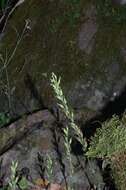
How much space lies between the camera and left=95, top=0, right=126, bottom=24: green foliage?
176 inches

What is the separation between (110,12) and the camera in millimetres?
4516

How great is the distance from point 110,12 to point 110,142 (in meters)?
2.48

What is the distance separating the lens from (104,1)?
14.9 feet

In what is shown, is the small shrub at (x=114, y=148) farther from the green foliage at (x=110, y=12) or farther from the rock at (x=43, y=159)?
the green foliage at (x=110, y=12)

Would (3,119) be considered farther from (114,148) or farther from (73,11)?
(114,148)

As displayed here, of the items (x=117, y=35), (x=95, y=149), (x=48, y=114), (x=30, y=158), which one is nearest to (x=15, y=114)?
(x=48, y=114)


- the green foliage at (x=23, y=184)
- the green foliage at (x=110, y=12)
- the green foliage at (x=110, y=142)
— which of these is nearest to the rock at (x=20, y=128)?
the green foliage at (x=23, y=184)

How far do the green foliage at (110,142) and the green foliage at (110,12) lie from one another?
88.6 inches

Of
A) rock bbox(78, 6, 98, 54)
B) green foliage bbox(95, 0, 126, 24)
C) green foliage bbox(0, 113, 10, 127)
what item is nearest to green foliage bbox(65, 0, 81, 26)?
rock bbox(78, 6, 98, 54)

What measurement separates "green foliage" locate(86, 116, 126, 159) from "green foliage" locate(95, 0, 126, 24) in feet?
7.38

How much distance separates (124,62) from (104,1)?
71 cm

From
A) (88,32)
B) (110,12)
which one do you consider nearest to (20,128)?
(88,32)

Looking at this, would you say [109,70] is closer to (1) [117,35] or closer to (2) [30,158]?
(1) [117,35]

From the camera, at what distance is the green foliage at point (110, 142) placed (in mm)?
2264
